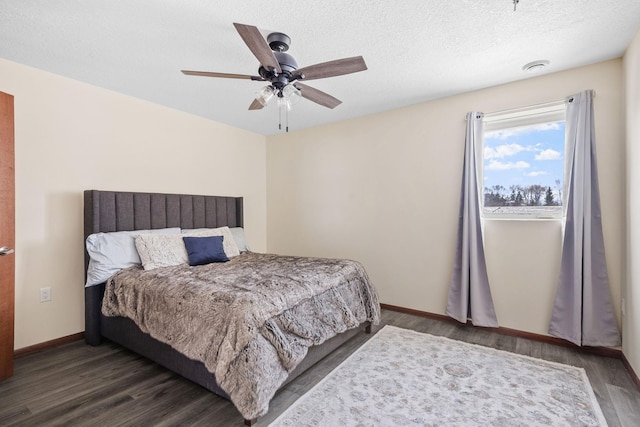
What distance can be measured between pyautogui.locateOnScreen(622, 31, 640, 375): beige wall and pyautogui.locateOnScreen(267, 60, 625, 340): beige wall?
0.19m

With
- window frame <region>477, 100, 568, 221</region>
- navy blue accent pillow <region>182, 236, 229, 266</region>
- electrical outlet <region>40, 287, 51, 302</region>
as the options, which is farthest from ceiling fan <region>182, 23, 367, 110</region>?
electrical outlet <region>40, 287, 51, 302</region>

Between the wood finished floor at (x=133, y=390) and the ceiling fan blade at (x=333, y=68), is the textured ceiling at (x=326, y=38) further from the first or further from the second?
the wood finished floor at (x=133, y=390)

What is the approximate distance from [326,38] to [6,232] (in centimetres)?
271

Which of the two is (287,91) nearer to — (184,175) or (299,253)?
(184,175)

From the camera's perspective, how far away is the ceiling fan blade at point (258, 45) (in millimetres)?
1548

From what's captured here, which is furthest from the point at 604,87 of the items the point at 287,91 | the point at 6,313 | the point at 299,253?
the point at 6,313

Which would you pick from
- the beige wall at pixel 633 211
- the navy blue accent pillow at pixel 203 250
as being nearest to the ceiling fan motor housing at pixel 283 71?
the navy blue accent pillow at pixel 203 250

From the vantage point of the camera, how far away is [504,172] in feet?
10.3

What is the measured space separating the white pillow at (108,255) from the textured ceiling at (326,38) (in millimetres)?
1517

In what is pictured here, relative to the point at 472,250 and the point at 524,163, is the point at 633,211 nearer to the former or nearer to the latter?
the point at 524,163

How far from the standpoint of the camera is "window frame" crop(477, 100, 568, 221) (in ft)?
9.29

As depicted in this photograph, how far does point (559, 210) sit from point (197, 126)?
420 centimetres

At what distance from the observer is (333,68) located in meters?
1.97

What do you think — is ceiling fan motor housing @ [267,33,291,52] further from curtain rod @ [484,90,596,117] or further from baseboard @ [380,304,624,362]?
baseboard @ [380,304,624,362]
